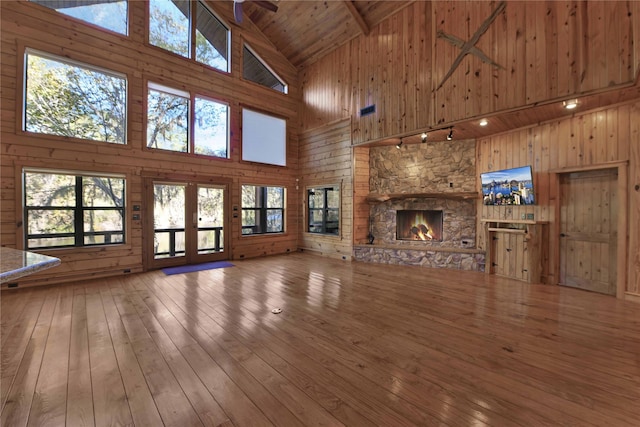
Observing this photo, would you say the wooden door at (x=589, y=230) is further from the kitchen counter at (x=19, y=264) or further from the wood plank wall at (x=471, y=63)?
the kitchen counter at (x=19, y=264)

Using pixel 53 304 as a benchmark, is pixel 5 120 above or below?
above

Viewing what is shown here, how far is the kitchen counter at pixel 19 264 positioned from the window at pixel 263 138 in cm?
602

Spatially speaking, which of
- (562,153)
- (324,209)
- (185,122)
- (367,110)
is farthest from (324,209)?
(562,153)

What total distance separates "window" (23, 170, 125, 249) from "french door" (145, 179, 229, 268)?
1.99ft

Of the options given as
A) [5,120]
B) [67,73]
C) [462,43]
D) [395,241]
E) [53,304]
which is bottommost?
[53,304]

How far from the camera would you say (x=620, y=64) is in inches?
137

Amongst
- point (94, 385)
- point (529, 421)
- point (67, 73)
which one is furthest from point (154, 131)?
point (529, 421)

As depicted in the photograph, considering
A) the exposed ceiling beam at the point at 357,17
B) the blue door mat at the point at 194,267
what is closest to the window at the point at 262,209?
the blue door mat at the point at 194,267

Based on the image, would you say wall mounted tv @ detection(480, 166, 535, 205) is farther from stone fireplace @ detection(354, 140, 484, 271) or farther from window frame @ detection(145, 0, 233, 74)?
window frame @ detection(145, 0, 233, 74)

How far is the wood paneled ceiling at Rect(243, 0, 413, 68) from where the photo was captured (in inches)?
249

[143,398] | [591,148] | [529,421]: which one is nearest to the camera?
[529,421]

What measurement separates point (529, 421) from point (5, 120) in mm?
7650

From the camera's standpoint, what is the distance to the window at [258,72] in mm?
7526

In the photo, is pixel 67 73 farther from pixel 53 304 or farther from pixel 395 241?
pixel 395 241
